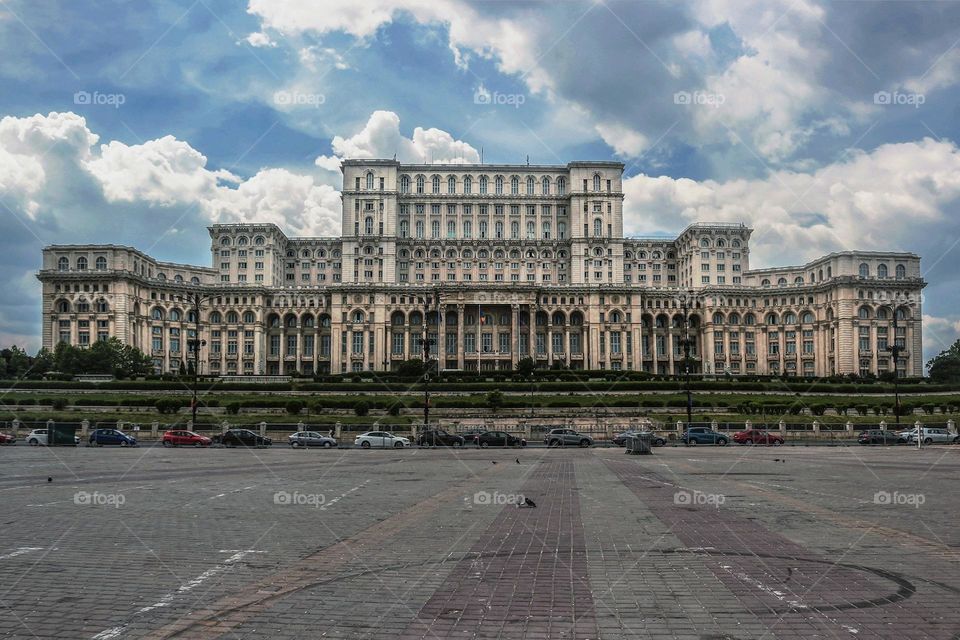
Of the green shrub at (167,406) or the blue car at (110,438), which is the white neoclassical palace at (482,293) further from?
the blue car at (110,438)

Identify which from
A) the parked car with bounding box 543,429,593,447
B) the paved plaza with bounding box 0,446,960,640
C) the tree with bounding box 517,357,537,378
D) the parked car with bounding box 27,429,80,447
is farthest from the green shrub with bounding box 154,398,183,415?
the paved plaza with bounding box 0,446,960,640

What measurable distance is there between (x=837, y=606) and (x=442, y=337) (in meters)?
102

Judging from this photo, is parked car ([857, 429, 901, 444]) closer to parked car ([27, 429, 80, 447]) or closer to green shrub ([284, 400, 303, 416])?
green shrub ([284, 400, 303, 416])

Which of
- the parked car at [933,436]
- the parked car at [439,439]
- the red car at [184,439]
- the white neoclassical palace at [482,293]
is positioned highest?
the white neoclassical palace at [482,293]

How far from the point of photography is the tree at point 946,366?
311ft

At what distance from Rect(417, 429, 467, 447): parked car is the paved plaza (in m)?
23.3

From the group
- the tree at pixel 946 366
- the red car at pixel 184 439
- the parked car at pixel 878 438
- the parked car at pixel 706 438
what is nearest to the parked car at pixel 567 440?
the parked car at pixel 706 438

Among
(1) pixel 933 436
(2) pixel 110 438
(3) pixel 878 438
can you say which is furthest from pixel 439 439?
(1) pixel 933 436

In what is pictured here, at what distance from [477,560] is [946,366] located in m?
109

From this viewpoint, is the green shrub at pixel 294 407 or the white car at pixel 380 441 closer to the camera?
the white car at pixel 380 441

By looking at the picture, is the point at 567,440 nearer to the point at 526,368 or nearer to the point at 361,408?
the point at 361,408

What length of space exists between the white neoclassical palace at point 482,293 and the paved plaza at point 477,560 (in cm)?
9070

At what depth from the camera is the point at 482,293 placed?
108 m

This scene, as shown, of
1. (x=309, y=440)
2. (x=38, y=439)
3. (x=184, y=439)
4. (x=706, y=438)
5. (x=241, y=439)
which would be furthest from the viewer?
(x=706, y=438)
